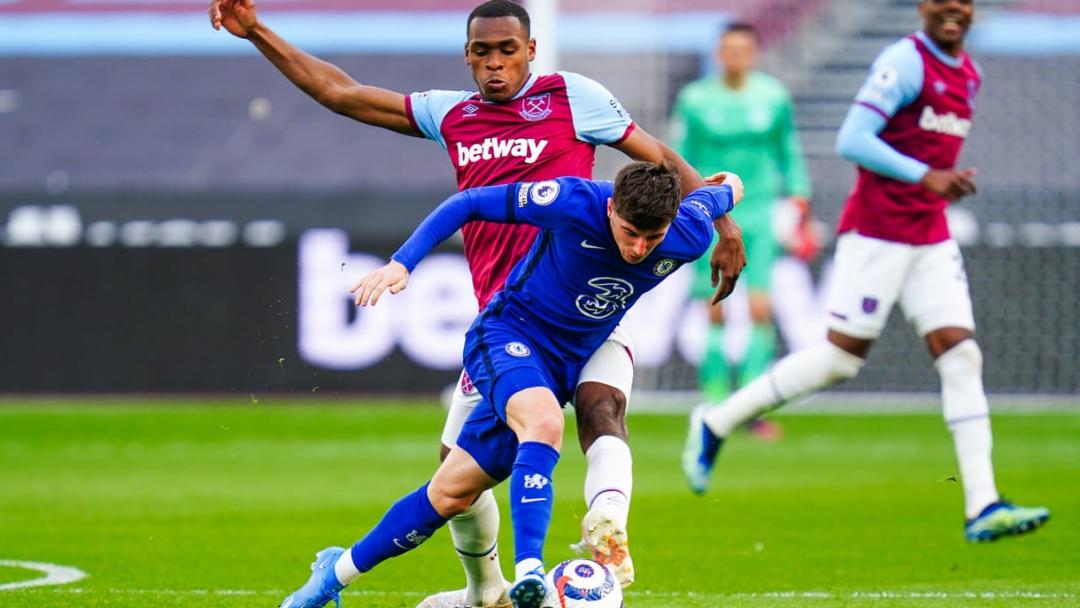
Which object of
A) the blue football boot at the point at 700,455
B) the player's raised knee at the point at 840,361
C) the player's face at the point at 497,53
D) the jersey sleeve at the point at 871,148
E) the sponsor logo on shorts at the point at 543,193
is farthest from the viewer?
the blue football boot at the point at 700,455

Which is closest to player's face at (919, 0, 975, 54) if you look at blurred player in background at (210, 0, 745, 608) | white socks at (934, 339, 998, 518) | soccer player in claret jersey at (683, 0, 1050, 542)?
soccer player in claret jersey at (683, 0, 1050, 542)

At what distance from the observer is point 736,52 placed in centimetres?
1159

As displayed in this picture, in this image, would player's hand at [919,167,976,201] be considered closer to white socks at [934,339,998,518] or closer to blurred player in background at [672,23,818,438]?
white socks at [934,339,998,518]

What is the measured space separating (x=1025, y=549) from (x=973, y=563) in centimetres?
55

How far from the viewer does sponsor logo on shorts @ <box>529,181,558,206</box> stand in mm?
4805

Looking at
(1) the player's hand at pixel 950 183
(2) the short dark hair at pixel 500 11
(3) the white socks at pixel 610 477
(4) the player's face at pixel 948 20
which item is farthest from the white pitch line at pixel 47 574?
(4) the player's face at pixel 948 20

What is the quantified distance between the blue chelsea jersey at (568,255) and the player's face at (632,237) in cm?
7

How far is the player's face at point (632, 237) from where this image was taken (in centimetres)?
468

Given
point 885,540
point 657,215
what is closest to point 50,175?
point 885,540

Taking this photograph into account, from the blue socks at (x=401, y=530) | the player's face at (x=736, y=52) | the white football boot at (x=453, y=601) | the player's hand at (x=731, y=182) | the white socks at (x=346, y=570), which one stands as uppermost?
the player's hand at (x=731, y=182)

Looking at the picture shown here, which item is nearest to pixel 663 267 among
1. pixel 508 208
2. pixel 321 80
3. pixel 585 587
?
pixel 508 208

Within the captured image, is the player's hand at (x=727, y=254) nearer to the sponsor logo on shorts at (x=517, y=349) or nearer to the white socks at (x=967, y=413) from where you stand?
the sponsor logo on shorts at (x=517, y=349)

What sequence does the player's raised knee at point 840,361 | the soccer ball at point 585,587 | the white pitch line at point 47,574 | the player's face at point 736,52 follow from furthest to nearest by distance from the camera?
the player's face at point 736,52, the player's raised knee at point 840,361, the white pitch line at point 47,574, the soccer ball at point 585,587

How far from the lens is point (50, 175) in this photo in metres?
20.0
